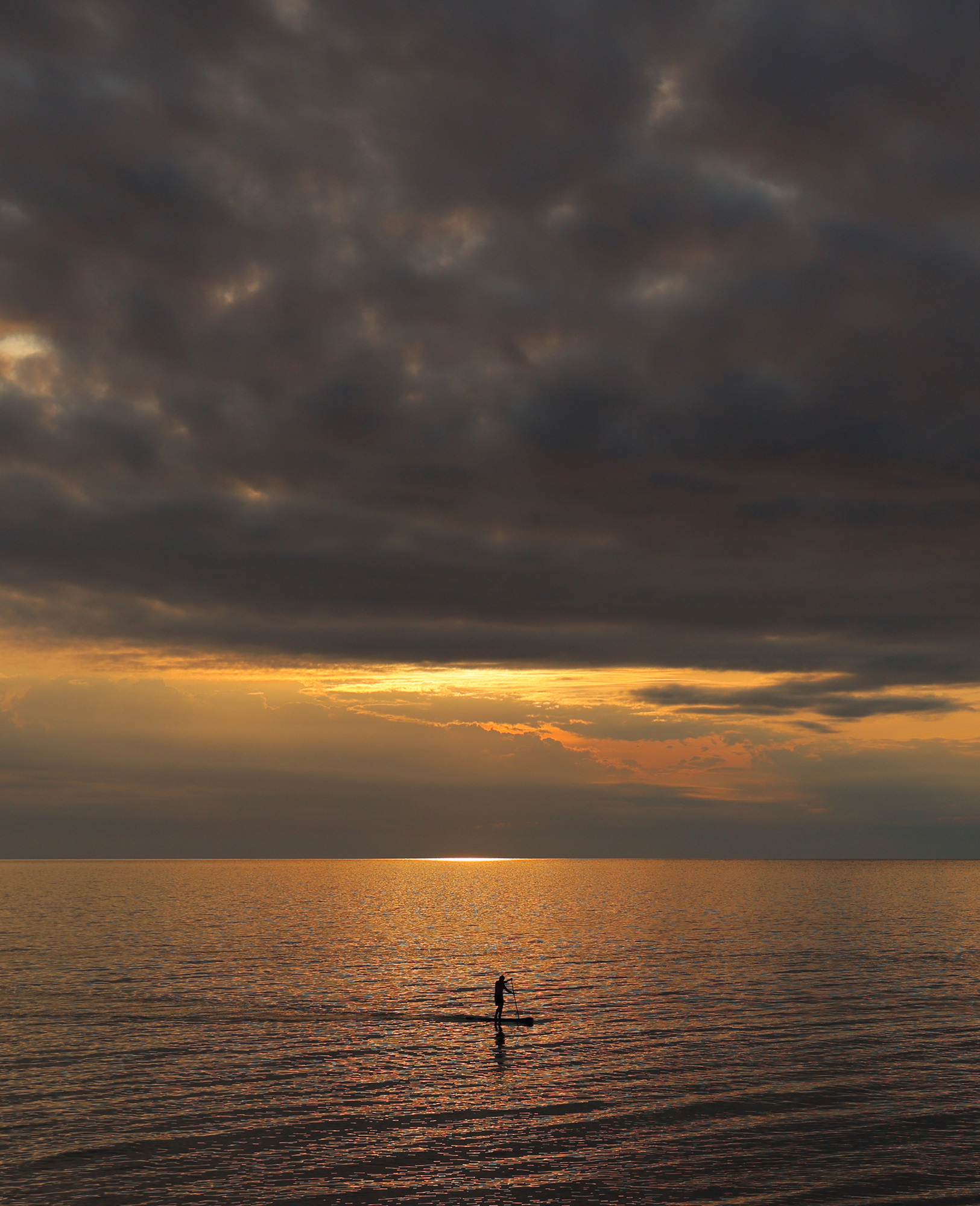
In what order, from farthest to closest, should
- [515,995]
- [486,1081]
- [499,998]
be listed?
[515,995], [499,998], [486,1081]

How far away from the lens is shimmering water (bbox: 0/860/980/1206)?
37906 mm

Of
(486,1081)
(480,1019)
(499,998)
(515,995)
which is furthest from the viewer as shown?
(515,995)

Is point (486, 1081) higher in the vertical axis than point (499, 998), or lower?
lower

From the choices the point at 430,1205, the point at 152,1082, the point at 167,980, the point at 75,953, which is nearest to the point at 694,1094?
the point at 430,1205

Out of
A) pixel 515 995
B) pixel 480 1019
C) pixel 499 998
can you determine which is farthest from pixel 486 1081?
pixel 515 995

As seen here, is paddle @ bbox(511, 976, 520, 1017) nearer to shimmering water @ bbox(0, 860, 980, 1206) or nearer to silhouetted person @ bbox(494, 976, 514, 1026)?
silhouetted person @ bbox(494, 976, 514, 1026)

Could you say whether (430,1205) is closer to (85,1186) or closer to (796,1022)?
(85,1186)

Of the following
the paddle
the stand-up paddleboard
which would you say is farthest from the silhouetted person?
the paddle

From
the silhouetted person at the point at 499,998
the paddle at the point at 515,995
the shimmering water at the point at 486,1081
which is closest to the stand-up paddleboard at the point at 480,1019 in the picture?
the silhouetted person at the point at 499,998

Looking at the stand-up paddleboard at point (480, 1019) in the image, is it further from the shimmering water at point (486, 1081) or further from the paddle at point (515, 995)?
the paddle at point (515, 995)

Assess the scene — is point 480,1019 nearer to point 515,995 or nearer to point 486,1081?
point 515,995

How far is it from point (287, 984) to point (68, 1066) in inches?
1326

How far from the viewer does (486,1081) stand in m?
52.4

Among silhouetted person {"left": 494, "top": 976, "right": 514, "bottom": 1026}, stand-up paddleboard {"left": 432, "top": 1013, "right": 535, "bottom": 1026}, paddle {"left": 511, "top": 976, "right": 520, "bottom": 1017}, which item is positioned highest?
silhouetted person {"left": 494, "top": 976, "right": 514, "bottom": 1026}
